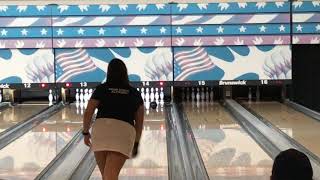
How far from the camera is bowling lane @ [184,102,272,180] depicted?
198 inches

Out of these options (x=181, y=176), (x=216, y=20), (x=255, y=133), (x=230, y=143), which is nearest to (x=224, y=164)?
(x=181, y=176)

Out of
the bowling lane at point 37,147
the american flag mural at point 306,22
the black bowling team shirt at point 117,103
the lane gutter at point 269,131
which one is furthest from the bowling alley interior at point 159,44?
the black bowling team shirt at point 117,103

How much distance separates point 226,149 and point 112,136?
7.92 ft

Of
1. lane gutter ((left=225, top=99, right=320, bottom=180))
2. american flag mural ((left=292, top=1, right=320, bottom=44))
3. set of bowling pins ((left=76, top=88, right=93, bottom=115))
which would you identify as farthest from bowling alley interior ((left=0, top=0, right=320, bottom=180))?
lane gutter ((left=225, top=99, right=320, bottom=180))

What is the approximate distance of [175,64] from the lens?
9.99 meters

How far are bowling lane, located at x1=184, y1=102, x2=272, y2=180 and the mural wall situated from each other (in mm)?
1302

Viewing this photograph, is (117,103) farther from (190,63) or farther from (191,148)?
(190,63)

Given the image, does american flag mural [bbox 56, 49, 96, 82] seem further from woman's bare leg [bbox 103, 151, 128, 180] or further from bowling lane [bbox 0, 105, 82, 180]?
woman's bare leg [bbox 103, 151, 128, 180]

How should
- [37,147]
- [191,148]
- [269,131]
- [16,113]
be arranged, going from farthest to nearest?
1. [16,113]
2. [269,131]
3. [37,147]
4. [191,148]

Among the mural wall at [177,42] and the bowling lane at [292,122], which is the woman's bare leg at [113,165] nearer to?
the bowling lane at [292,122]

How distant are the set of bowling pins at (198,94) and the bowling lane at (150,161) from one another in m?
2.77

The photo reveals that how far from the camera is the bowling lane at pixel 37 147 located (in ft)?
17.3

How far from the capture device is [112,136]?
13.1 ft

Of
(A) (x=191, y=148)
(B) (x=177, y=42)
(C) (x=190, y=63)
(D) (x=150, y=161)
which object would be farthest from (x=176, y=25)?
(D) (x=150, y=161)
